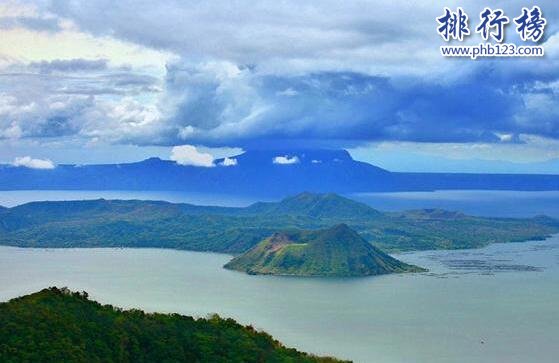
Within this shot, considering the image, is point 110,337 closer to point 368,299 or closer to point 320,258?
point 368,299

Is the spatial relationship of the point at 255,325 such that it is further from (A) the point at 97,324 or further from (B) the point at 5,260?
(B) the point at 5,260

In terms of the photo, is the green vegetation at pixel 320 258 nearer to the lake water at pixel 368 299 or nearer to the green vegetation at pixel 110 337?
the lake water at pixel 368 299

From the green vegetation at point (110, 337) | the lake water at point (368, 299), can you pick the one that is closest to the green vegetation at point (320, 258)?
the lake water at point (368, 299)

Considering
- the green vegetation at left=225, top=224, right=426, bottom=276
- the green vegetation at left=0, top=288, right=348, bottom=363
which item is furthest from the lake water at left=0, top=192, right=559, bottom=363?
the green vegetation at left=0, top=288, right=348, bottom=363

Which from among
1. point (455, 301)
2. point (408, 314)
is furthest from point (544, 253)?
point (408, 314)

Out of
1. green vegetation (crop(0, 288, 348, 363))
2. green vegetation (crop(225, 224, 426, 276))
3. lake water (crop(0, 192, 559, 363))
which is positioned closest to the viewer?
green vegetation (crop(0, 288, 348, 363))

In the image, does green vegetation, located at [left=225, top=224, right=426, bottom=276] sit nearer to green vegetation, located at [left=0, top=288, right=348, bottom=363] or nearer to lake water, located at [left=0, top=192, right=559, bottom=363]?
lake water, located at [left=0, top=192, right=559, bottom=363]

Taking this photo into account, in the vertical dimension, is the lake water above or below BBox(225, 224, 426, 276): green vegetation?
below
